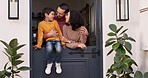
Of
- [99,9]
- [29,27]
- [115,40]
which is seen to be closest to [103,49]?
[115,40]

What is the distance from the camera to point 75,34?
4.63 meters

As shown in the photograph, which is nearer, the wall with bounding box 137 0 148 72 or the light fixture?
the wall with bounding box 137 0 148 72

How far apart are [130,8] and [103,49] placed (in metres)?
0.72

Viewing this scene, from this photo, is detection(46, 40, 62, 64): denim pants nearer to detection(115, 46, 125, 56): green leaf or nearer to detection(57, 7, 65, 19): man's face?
detection(57, 7, 65, 19): man's face

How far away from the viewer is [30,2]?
4484 millimetres

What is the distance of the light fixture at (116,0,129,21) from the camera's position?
14.8 ft

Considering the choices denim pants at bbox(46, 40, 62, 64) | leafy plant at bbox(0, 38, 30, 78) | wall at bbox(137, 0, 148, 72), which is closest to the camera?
leafy plant at bbox(0, 38, 30, 78)

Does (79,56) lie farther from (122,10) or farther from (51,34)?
(122,10)

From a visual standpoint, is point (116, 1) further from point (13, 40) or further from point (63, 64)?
point (13, 40)

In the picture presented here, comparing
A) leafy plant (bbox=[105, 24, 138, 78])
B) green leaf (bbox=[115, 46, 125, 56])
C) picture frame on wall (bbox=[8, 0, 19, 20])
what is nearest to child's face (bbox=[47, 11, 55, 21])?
picture frame on wall (bbox=[8, 0, 19, 20])

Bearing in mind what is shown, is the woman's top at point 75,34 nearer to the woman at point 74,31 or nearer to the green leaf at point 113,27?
the woman at point 74,31

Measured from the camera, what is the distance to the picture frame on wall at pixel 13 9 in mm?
4332

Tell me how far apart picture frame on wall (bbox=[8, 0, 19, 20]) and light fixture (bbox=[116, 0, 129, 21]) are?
1.42 meters

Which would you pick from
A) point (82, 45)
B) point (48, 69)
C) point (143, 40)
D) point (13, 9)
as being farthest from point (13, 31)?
point (143, 40)
